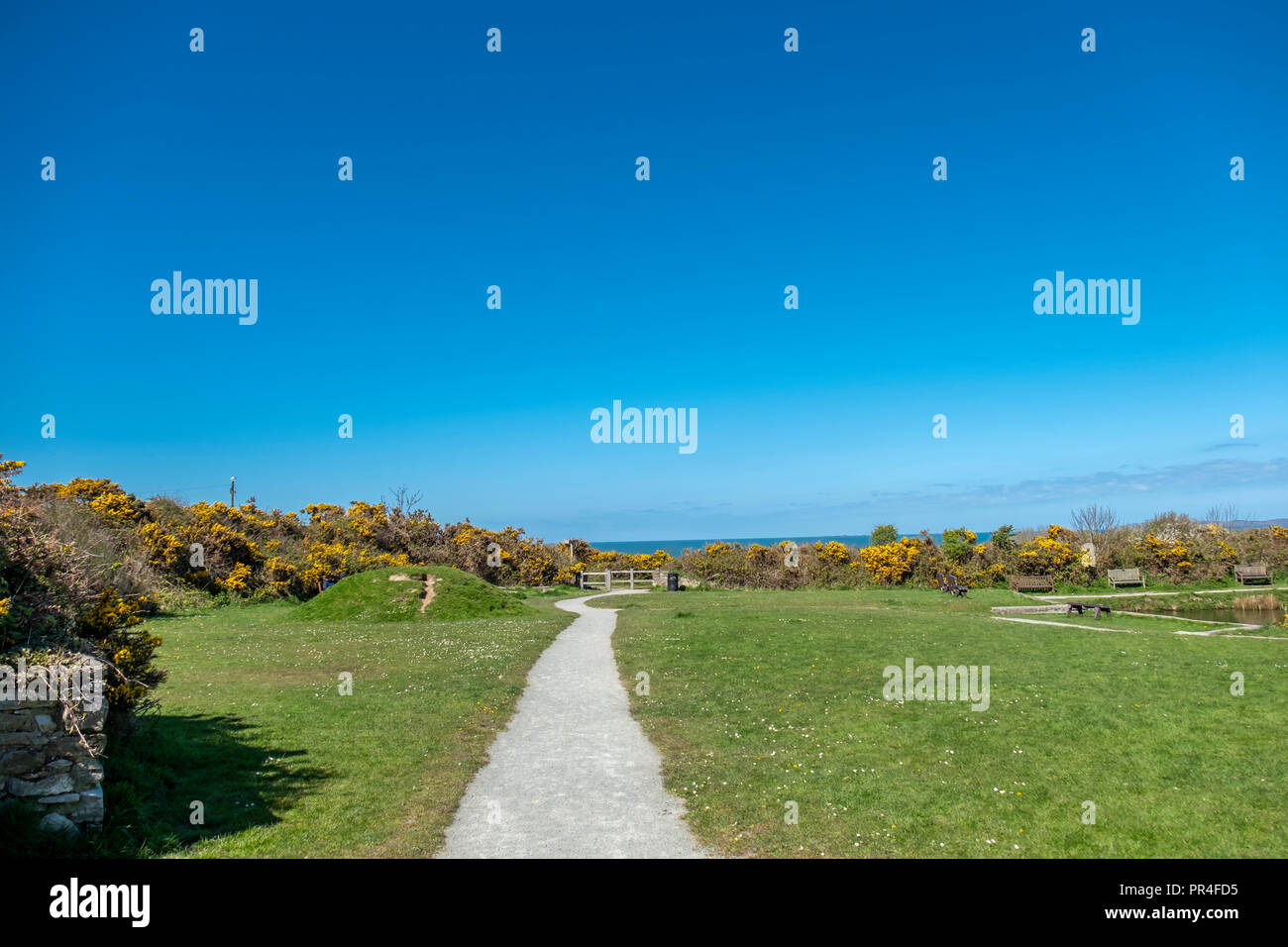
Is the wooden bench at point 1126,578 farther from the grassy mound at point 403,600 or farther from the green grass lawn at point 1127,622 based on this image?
the grassy mound at point 403,600

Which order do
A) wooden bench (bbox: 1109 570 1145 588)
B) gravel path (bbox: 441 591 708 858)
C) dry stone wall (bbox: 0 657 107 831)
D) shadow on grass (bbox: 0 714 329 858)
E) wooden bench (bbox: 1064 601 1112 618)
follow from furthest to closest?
wooden bench (bbox: 1109 570 1145 588), wooden bench (bbox: 1064 601 1112 618), gravel path (bbox: 441 591 708 858), shadow on grass (bbox: 0 714 329 858), dry stone wall (bbox: 0 657 107 831)

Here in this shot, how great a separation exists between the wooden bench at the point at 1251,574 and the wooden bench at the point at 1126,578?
543cm

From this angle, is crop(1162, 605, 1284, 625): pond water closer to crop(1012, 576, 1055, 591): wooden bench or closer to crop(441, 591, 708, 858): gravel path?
crop(1012, 576, 1055, 591): wooden bench

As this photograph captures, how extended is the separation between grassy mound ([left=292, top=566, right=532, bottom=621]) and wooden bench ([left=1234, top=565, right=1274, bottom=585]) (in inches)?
1714

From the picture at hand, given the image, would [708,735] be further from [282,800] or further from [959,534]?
[959,534]

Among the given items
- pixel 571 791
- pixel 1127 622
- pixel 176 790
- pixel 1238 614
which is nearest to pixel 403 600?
pixel 176 790

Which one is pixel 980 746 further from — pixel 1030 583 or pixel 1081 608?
pixel 1030 583

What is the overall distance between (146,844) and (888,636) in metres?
20.3

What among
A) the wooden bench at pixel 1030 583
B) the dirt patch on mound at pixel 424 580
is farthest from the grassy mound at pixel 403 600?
the wooden bench at pixel 1030 583

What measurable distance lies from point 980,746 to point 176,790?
476 inches

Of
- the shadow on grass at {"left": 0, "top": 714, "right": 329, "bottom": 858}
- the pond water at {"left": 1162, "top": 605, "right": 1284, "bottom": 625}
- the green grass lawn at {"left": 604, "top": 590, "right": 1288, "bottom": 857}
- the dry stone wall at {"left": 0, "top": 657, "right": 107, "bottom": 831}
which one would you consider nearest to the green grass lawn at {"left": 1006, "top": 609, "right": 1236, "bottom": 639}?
the pond water at {"left": 1162, "top": 605, "right": 1284, "bottom": 625}

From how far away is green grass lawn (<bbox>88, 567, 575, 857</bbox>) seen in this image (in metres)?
7.95
